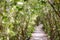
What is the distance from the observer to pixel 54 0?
5.41 meters

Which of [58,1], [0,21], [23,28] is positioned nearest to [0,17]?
[0,21]

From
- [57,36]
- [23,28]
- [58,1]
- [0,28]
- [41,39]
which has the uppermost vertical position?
[58,1]

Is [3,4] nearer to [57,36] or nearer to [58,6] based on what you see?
[58,6]

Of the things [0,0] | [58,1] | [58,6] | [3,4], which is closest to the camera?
[0,0]

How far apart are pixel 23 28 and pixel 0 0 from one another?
16.4ft

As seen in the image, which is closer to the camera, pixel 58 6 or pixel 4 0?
pixel 4 0

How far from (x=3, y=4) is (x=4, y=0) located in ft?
0.42

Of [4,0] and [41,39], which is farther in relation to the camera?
[41,39]

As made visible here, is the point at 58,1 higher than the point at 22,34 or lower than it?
higher

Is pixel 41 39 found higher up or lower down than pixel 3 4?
lower down

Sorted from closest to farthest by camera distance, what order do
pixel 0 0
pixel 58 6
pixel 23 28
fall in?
pixel 0 0
pixel 58 6
pixel 23 28

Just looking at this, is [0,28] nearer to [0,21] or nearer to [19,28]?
[0,21]

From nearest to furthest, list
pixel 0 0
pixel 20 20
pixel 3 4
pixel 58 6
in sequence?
pixel 0 0, pixel 3 4, pixel 58 6, pixel 20 20

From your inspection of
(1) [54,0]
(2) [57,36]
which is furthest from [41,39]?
(1) [54,0]
